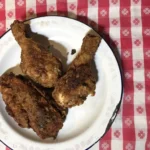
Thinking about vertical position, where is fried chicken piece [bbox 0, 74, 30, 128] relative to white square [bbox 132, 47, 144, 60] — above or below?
below

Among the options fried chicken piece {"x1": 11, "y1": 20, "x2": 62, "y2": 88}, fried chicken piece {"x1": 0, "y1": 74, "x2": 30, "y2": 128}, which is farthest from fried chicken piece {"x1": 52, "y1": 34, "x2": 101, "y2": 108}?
fried chicken piece {"x1": 0, "y1": 74, "x2": 30, "y2": 128}

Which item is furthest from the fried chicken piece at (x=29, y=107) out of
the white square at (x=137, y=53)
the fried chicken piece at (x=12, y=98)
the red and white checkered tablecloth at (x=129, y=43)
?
the white square at (x=137, y=53)

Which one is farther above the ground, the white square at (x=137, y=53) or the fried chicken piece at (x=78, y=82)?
the white square at (x=137, y=53)

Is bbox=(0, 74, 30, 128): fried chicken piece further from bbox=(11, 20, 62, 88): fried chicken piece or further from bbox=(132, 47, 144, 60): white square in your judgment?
bbox=(132, 47, 144, 60): white square

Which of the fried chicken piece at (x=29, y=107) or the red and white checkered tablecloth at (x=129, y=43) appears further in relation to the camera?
the red and white checkered tablecloth at (x=129, y=43)

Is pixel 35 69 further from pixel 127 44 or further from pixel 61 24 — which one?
pixel 127 44

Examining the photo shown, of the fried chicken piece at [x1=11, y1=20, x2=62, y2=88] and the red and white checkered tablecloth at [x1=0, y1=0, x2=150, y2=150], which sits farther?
the red and white checkered tablecloth at [x1=0, y1=0, x2=150, y2=150]

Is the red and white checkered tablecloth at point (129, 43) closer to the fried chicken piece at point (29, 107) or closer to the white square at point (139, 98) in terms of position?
the white square at point (139, 98)
